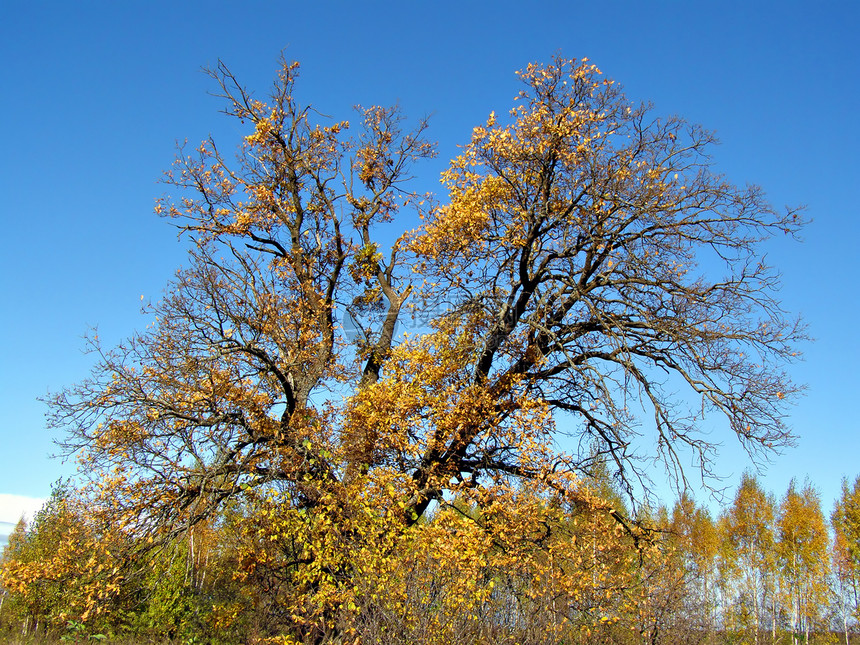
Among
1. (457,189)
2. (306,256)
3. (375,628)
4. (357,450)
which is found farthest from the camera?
(306,256)

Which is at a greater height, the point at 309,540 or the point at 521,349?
the point at 521,349

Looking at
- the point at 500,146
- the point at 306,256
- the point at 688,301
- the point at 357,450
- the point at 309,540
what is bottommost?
the point at 309,540

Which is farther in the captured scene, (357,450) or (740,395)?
(357,450)

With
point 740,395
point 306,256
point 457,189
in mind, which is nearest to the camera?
point 740,395

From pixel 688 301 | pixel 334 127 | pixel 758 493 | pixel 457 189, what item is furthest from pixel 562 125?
pixel 758 493

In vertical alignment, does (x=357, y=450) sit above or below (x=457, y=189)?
below

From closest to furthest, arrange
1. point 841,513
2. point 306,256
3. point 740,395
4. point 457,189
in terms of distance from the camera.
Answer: point 740,395
point 457,189
point 306,256
point 841,513

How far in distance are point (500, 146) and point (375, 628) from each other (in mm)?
9486

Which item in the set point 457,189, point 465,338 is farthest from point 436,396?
point 457,189

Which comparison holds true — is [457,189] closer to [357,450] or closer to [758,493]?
[357,450]

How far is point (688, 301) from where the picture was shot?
1161 centimetres

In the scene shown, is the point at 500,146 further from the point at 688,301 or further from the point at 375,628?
the point at 375,628

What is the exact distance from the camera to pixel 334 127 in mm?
16016

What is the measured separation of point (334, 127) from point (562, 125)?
7.17 meters
